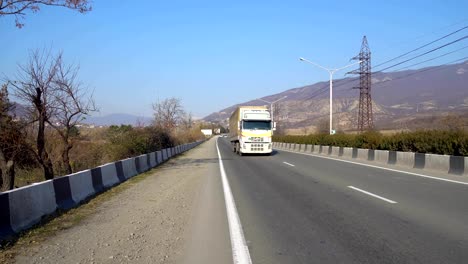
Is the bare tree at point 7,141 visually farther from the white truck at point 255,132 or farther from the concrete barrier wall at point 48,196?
the white truck at point 255,132

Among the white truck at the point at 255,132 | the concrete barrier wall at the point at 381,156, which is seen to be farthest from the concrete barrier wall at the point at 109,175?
the white truck at the point at 255,132

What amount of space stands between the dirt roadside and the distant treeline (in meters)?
13.1

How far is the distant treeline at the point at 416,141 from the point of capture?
20094 millimetres

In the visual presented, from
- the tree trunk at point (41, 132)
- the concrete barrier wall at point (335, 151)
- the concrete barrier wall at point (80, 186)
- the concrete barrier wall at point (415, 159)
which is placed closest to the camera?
the concrete barrier wall at point (80, 186)

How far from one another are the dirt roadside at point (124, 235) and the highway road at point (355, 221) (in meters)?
1.29

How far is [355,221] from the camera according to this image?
28.3ft

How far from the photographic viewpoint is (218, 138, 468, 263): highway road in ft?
21.1

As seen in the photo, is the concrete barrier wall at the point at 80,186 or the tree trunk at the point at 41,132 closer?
the concrete barrier wall at the point at 80,186

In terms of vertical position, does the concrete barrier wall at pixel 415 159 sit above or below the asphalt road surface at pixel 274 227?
above

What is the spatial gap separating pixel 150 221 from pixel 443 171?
46.3 ft

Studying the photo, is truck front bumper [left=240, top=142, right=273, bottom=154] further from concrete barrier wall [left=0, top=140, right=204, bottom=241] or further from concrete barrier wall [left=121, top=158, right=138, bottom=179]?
concrete barrier wall [left=0, top=140, right=204, bottom=241]

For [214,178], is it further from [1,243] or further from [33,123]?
[1,243]

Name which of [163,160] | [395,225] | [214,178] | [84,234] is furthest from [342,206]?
[163,160]

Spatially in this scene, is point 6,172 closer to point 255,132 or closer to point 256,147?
point 255,132
